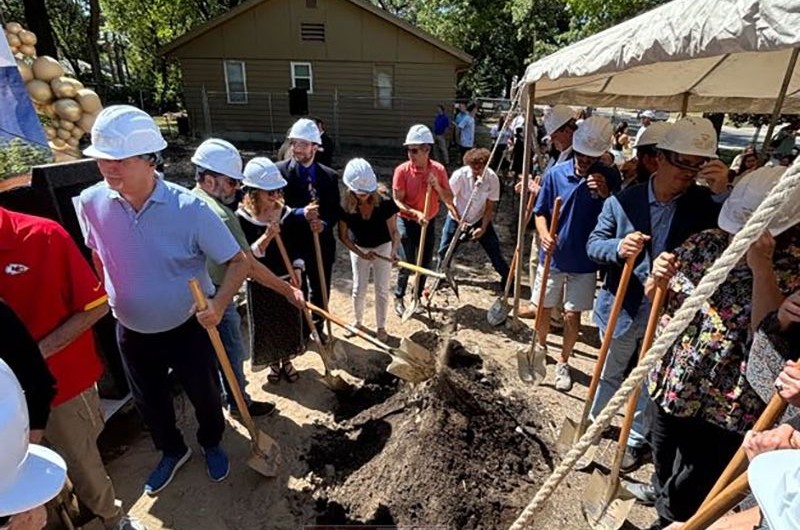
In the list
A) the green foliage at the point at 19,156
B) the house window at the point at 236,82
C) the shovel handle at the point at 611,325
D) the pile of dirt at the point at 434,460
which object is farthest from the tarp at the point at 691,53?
the house window at the point at 236,82

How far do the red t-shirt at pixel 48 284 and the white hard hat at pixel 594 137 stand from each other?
10.9 ft

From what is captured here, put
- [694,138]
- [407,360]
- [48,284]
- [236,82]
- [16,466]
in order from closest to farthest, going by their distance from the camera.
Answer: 1. [16,466]
2. [48,284]
3. [694,138]
4. [407,360]
5. [236,82]

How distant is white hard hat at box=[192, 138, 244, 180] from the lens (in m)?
2.96

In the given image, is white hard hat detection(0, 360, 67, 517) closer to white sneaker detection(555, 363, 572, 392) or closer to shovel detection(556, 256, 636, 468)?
shovel detection(556, 256, 636, 468)

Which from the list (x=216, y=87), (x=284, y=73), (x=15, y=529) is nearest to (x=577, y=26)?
(x=284, y=73)

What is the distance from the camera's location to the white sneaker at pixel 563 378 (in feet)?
13.8

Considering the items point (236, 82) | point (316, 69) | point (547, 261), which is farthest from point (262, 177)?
point (236, 82)

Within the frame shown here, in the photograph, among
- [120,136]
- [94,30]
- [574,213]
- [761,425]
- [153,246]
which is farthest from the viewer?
[94,30]

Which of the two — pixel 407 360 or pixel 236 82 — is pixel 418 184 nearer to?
pixel 407 360

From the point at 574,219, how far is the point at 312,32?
15364 millimetres

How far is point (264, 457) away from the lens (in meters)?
3.11

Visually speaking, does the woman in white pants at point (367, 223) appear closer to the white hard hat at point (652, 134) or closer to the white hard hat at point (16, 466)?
the white hard hat at point (652, 134)

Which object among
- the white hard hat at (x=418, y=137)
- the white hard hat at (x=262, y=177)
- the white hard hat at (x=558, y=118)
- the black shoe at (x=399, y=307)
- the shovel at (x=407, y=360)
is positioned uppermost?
the white hard hat at (x=558, y=118)

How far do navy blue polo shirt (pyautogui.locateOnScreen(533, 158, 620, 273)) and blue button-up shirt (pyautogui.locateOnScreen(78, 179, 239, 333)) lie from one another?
258cm
